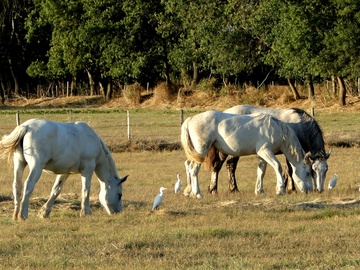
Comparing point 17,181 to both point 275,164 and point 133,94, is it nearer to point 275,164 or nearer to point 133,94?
point 275,164

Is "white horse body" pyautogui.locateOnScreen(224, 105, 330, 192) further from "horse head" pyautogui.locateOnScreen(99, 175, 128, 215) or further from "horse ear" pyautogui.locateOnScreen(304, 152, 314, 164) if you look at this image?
"horse head" pyautogui.locateOnScreen(99, 175, 128, 215)

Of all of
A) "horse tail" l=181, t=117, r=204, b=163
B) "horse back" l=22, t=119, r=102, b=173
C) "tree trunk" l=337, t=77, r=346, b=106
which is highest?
"horse back" l=22, t=119, r=102, b=173

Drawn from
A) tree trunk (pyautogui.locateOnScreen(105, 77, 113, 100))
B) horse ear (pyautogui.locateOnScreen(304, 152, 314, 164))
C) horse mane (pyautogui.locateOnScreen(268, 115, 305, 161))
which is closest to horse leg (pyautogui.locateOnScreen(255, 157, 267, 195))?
horse mane (pyautogui.locateOnScreen(268, 115, 305, 161))

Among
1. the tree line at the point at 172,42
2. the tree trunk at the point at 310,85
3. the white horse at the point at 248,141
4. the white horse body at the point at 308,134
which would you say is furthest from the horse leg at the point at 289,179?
the tree trunk at the point at 310,85

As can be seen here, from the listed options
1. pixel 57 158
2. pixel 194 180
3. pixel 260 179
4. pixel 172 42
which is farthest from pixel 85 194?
pixel 172 42

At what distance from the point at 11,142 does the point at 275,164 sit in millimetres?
6854

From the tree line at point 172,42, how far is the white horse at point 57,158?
3496 cm

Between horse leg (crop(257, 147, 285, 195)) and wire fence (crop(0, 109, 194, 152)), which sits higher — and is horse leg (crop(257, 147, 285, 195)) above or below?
above

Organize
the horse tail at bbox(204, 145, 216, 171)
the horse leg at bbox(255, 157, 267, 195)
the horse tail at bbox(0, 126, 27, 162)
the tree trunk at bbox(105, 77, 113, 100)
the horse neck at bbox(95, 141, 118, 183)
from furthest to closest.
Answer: the tree trunk at bbox(105, 77, 113, 100), the horse tail at bbox(204, 145, 216, 171), the horse leg at bbox(255, 157, 267, 195), the horse neck at bbox(95, 141, 118, 183), the horse tail at bbox(0, 126, 27, 162)

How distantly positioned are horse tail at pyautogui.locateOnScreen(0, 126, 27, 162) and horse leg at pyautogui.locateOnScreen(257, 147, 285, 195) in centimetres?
658

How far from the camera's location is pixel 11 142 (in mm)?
14531

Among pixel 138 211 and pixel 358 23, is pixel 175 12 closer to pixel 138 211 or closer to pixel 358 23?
pixel 358 23

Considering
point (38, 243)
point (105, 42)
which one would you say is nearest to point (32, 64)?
point (105, 42)

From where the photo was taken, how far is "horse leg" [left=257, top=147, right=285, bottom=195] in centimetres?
1944
